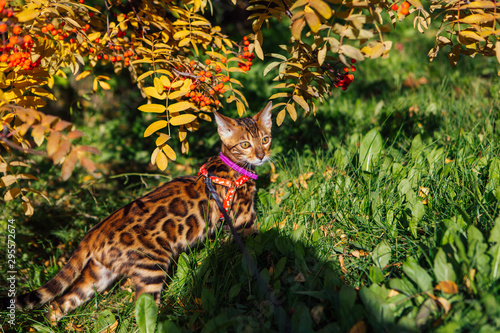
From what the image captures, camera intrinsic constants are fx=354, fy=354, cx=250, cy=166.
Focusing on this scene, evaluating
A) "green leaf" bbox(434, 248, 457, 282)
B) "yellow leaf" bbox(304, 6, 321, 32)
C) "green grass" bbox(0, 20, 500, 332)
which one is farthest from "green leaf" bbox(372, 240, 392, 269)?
"yellow leaf" bbox(304, 6, 321, 32)

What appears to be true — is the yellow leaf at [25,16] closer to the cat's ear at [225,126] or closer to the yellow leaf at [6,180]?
the yellow leaf at [6,180]

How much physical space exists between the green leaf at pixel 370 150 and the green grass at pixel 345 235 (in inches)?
0.4

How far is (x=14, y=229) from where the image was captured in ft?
12.3

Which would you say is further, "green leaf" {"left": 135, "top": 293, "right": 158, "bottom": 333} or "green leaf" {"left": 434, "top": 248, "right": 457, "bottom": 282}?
"green leaf" {"left": 135, "top": 293, "right": 158, "bottom": 333}

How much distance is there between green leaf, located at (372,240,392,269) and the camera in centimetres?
248

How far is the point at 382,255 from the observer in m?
2.49

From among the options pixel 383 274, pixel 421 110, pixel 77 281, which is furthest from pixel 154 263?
pixel 421 110

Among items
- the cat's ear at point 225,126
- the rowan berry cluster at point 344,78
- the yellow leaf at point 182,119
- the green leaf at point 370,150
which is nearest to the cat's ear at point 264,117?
the cat's ear at point 225,126

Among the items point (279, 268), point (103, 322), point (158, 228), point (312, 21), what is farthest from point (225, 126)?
point (103, 322)

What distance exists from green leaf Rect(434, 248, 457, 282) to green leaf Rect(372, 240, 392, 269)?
414 mm

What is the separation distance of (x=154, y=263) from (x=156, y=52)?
5.49 feet

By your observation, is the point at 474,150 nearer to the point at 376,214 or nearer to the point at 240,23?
the point at 376,214

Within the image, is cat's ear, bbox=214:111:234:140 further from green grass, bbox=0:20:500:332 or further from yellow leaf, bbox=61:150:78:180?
yellow leaf, bbox=61:150:78:180

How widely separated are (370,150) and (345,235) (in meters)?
1.00
